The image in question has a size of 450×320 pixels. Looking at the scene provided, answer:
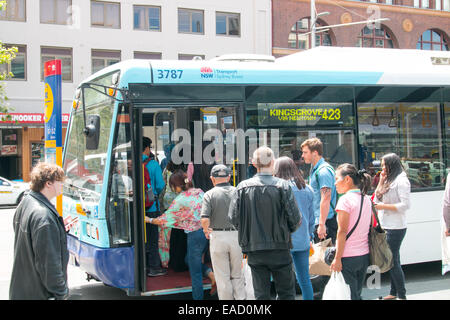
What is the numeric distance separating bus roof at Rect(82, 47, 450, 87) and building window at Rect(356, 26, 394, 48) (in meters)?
27.7

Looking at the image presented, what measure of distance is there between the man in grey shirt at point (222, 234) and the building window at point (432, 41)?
34.8 m

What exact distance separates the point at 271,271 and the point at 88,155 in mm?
2856

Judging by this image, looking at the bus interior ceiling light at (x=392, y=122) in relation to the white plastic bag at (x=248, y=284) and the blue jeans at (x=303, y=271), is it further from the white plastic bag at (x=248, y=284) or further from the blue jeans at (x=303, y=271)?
the white plastic bag at (x=248, y=284)

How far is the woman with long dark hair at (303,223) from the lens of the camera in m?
5.39

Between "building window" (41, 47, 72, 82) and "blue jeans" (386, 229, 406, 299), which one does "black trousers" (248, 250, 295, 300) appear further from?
"building window" (41, 47, 72, 82)

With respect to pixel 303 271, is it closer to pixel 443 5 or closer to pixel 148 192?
pixel 148 192

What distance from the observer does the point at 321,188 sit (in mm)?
5992

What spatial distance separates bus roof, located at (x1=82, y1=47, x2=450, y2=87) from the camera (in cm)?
605

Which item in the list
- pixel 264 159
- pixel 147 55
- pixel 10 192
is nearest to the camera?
pixel 264 159

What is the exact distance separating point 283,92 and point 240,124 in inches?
28.1

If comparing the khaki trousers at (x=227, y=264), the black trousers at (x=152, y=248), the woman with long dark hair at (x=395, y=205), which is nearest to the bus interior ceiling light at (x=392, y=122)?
the woman with long dark hair at (x=395, y=205)

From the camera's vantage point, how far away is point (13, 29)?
84.2 feet

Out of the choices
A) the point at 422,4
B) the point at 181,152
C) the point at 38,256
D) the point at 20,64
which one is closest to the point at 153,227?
the point at 181,152
